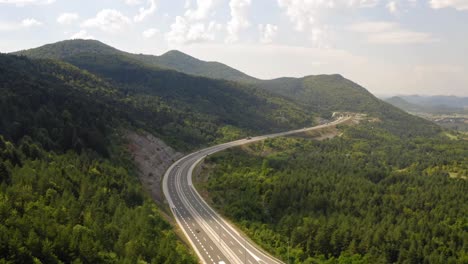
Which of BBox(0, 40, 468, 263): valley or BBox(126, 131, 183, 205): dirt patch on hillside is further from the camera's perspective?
BBox(126, 131, 183, 205): dirt patch on hillside

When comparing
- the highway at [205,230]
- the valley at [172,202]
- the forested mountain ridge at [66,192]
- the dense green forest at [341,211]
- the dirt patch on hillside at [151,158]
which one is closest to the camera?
the forested mountain ridge at [66,192]

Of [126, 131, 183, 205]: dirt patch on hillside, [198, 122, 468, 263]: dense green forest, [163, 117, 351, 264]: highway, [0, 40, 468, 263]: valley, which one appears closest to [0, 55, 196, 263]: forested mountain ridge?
[0, 40, 468, 263]: valley

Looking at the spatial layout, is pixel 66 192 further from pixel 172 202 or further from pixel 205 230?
pixel 172 202

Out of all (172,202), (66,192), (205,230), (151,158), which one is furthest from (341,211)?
(66,192)

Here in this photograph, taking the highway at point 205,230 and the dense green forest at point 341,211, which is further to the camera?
the dense green forest at point 341,211

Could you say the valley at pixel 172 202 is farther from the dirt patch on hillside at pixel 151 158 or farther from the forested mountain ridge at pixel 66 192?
the dirt patch on hillside at pixel 151 158

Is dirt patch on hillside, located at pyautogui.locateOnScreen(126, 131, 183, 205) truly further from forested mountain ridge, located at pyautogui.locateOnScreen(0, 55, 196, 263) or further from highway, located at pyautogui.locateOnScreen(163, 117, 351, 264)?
forested mountain ridge, located at pyautogui.locateOnScreen(0, 55, 196, 263)

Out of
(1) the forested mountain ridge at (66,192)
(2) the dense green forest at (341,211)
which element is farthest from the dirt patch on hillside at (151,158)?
(2) the dense green forest at (341,211)
